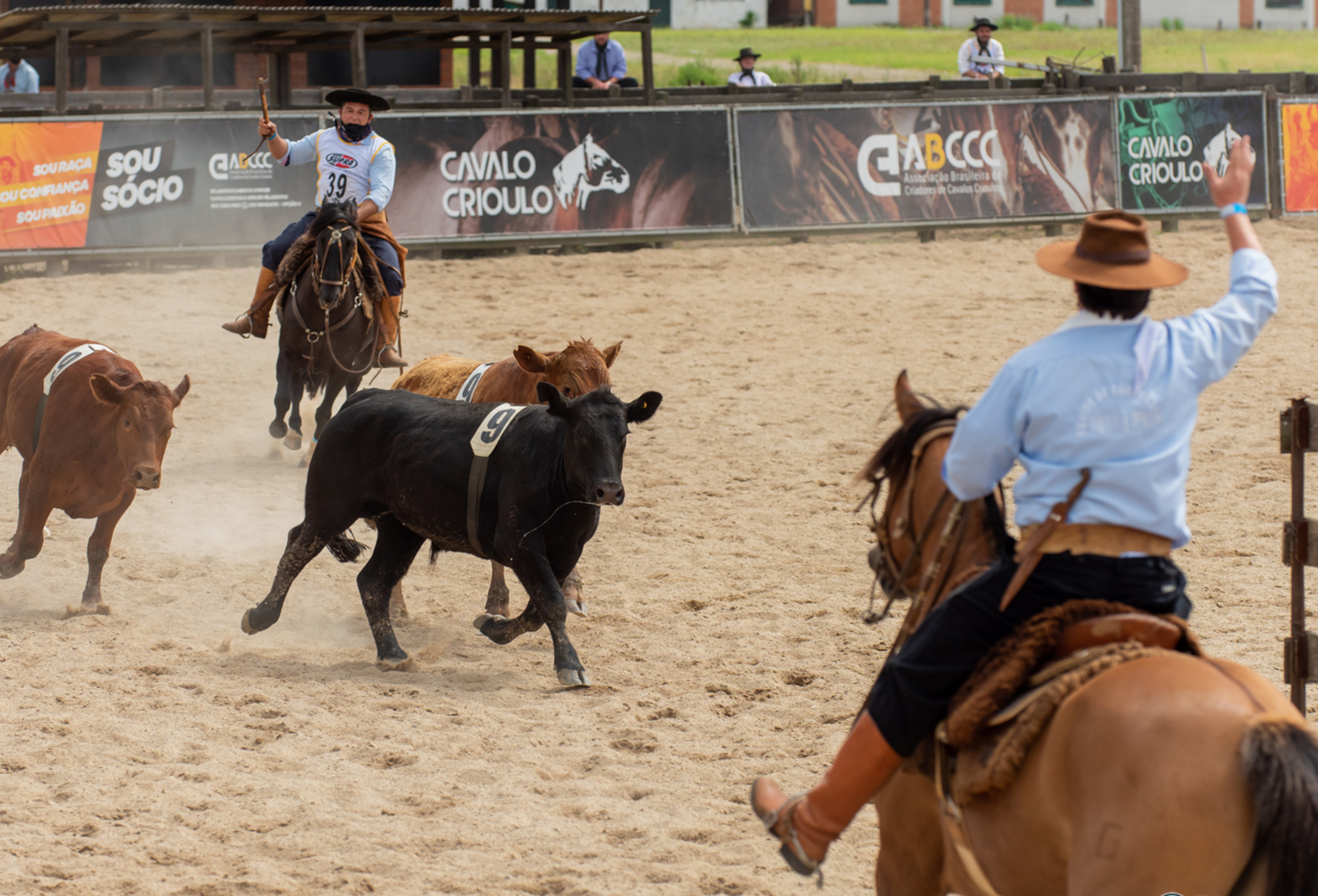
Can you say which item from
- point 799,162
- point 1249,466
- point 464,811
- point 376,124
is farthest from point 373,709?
point 799,162

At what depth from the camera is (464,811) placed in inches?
195

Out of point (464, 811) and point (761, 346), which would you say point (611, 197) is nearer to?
point (761, 346)

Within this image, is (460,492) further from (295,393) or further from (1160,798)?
(295,393)

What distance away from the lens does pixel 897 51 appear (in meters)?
47.2

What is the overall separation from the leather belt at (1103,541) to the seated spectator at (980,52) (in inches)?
760

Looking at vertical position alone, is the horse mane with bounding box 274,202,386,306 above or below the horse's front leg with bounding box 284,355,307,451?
above

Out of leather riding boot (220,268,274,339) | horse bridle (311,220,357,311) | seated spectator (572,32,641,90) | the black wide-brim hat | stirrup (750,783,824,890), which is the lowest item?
stirrup (750,783,824,890)

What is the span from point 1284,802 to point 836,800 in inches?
43.2

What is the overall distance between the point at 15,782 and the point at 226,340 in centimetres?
905

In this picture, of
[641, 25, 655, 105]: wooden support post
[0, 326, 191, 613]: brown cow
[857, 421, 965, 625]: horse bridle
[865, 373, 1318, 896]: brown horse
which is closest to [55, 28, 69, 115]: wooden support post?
[641, 25, 655, 105]: wooden support post

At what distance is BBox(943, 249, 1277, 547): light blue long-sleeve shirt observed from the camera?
10.0 ft

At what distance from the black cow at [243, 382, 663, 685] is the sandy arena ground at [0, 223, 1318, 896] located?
33 cm

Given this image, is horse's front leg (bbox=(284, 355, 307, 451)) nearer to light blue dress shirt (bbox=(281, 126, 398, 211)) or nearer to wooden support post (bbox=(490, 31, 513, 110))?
light blue dress shirt (bbox=(281, 126, 398, 211))

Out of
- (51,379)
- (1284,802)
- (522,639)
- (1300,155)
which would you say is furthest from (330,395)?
(1300,155)
